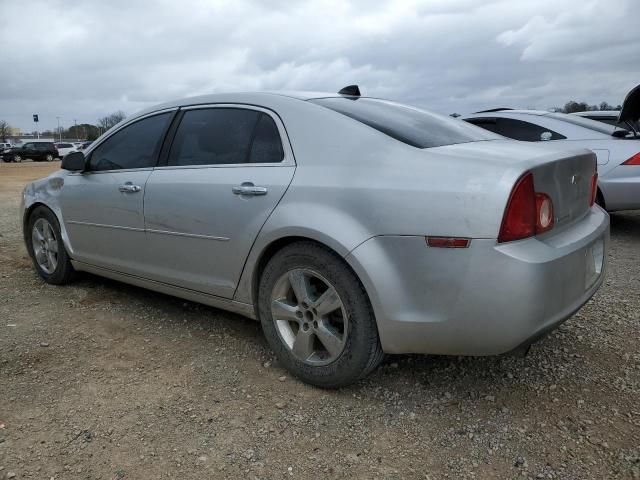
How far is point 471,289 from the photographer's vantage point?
214 cm

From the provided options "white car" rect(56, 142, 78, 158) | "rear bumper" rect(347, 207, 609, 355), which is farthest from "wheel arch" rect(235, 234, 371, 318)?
"white car" rect(56, 142, 78, 158)

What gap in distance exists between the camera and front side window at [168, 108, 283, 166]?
2.90 metres

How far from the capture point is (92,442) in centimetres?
231

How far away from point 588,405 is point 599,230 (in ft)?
2.76

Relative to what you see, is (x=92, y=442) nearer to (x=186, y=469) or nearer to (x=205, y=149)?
(x=186, y=469)

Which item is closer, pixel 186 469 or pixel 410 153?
pixel 186 469

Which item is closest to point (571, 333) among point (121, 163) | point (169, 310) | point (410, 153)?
point (410, 153)

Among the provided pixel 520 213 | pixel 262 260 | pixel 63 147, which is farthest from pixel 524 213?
pixel 63 147

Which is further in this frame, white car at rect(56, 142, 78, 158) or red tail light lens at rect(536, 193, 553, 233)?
white car at rect(56, 142, 78, 158)

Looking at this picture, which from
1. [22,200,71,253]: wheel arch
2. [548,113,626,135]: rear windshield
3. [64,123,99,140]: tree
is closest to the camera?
[22,200,71,253]: wheel arch

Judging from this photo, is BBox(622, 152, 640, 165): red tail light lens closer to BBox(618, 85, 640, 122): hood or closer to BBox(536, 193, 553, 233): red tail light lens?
BBox(618, 85, 640, 122): hood

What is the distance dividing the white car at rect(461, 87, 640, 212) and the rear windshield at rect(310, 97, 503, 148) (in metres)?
2.92

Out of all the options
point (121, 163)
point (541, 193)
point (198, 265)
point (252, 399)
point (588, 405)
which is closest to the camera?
point (541, 193)

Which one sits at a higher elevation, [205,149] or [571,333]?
[205,149]
